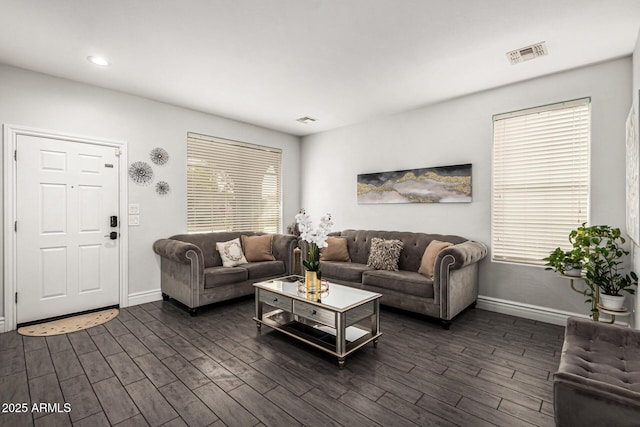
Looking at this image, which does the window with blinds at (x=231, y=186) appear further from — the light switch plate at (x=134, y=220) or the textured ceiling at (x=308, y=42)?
the textured ceiling at (x=308, y=42)

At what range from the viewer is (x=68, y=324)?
3.27 meters

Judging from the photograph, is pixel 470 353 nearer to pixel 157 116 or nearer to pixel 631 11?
pixel 631 11

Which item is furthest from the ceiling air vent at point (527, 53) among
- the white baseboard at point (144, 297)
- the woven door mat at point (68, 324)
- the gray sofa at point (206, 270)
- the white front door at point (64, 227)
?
the woven door mat at point (68, 324)

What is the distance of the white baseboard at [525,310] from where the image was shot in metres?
3.28

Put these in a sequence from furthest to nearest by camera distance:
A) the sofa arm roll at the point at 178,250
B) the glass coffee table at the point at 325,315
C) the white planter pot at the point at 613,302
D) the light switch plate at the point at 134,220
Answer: the light switch plate at the point at 134,220, the sofa arm roll at the point at 178,250, the white planter pot at the point at 613,302, the glass coffee table at the point at 325,315

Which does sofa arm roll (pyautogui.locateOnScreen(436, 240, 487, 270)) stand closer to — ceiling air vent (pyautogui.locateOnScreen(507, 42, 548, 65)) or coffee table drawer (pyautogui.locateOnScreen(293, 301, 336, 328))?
coffee table drawer (pyautogui.locateOnScreen(293, 301, 336, 328))


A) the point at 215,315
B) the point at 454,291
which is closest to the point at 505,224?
the point at 454,291

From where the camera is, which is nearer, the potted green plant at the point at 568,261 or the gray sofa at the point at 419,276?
the potted green plant at the point at 568,261

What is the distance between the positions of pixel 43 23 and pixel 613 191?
5.30m

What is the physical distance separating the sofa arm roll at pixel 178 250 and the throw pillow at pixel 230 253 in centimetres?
62

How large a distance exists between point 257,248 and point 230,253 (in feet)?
1.54

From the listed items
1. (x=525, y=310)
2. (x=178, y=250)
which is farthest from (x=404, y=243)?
(x=178, y=250)

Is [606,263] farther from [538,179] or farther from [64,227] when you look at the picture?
[64,227]

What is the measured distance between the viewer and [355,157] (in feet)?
17.1
